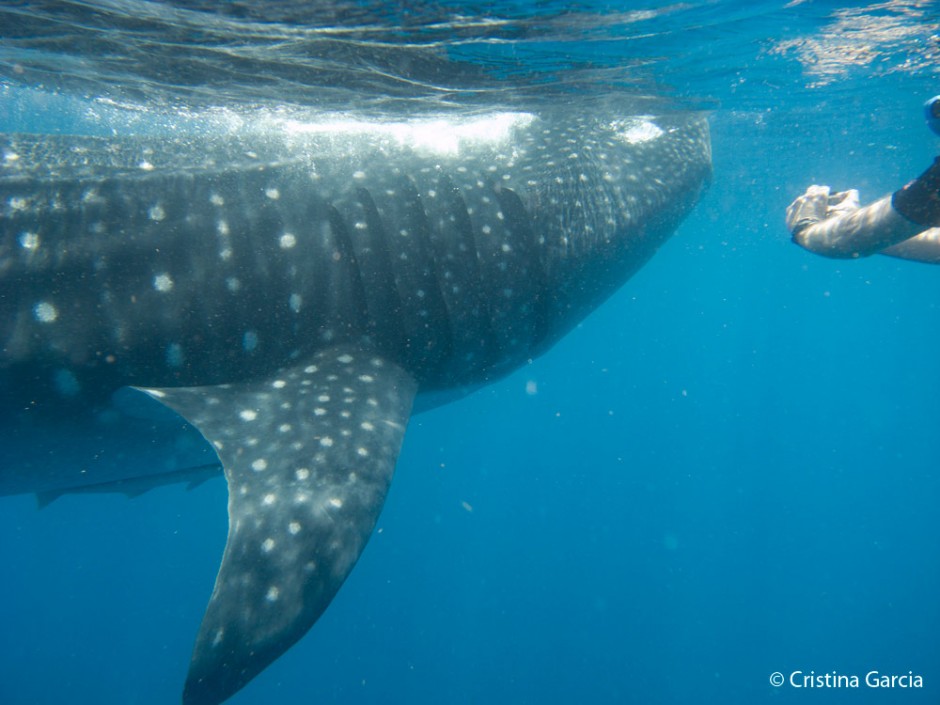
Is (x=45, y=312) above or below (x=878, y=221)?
below

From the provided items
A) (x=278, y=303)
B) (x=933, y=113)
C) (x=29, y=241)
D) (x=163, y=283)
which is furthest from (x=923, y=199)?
(x=29, y=241)

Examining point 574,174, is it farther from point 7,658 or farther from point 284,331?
point 7,658

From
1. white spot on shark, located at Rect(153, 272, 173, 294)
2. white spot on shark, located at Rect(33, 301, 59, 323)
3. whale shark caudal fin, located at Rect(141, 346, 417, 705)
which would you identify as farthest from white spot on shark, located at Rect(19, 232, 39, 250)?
whale shark caudal fin, located at Rect(141, 346, 417, 705)

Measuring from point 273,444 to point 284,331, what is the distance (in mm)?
1016

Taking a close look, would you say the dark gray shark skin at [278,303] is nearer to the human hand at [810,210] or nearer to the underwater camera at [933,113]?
the human hand at [810,210]

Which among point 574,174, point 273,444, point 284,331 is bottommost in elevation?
point 273,444

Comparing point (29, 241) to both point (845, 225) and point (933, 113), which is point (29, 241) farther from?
point (845, 225)

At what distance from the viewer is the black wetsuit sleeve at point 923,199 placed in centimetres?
321

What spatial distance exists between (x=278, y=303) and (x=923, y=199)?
14.0 feet

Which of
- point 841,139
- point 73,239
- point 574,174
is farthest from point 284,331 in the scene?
point 841,139

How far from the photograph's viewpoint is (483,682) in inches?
813

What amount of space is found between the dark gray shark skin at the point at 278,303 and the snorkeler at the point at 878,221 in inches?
66.2

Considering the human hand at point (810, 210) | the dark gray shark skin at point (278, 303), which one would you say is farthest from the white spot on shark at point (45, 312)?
the human hand at point (810, 210)

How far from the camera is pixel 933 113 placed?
319cm
